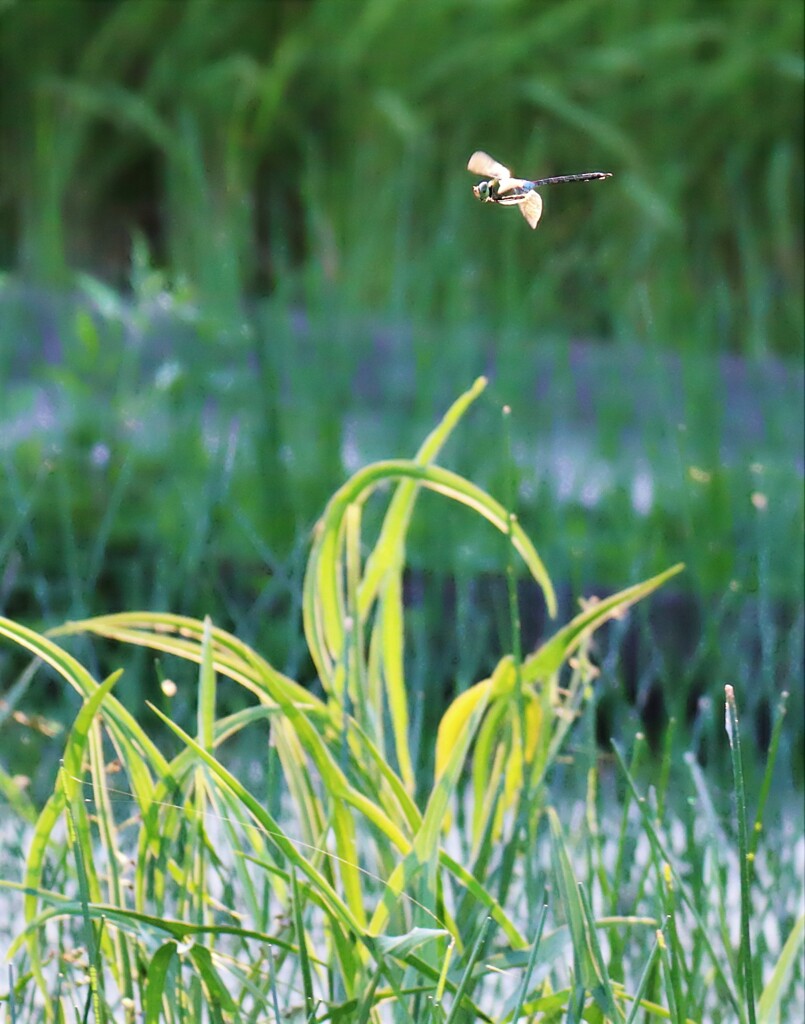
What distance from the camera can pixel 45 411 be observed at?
5.06ft

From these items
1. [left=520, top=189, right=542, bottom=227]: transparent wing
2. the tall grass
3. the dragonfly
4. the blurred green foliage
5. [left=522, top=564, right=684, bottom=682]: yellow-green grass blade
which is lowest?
the tall grass

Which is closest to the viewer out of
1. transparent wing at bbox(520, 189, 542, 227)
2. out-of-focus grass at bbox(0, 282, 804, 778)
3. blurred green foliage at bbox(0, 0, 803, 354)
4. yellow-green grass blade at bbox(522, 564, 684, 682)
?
transparent wing at bbox(520, 189, 542, 227)

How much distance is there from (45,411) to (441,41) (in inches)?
36.8

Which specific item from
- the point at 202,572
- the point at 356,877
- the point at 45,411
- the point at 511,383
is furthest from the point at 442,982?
the point at 45,411

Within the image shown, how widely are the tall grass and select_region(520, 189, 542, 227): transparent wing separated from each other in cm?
16

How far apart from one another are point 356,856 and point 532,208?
0.30 meters

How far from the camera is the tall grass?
44 cm

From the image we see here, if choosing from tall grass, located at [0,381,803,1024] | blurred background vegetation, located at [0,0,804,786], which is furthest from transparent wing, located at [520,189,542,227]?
blurred background vegetation, located at [0,0,804,786]

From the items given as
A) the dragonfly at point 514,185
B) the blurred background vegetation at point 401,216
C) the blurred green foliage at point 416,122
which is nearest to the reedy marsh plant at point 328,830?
the dragonfly at point 514,185

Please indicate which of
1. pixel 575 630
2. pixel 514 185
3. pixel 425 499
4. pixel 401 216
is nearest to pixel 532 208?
pixel 514 185

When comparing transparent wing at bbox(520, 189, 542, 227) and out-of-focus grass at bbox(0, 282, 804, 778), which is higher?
transparent wing at bbox(520, 189, 542, 227)

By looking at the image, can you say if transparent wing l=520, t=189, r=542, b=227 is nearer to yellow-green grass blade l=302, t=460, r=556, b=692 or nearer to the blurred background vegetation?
yellow-green grass blade l=302, t=460, r=556, b=692

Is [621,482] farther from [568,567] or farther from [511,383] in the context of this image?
[511,383]

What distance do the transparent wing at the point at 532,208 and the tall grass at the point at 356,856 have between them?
160 mm
